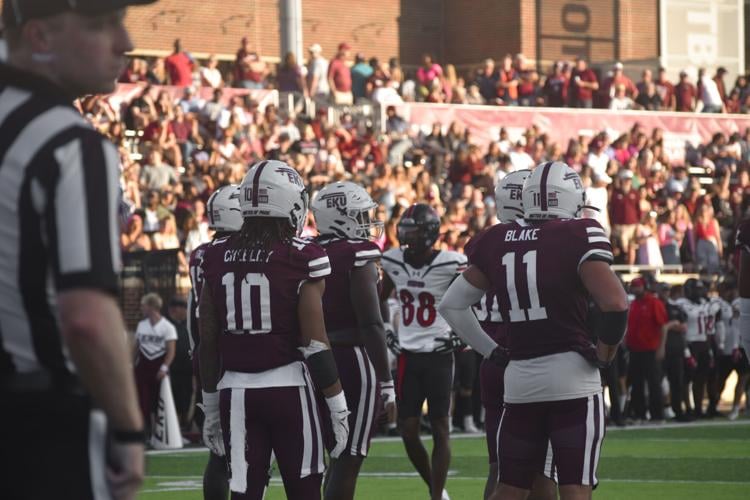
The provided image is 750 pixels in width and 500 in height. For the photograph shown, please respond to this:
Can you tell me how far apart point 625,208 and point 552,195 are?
17.4 m

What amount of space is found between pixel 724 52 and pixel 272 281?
33.6 m

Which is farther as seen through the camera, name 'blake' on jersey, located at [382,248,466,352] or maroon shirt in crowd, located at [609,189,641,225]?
maroon shirt in crowd, located at [609,189,641,225]

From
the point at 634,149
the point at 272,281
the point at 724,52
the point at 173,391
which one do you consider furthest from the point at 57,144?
the point at 724,52

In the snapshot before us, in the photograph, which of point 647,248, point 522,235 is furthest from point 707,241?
point 522,235

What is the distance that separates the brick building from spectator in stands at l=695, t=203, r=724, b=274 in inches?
584

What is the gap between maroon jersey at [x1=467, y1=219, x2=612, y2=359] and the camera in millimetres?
6555

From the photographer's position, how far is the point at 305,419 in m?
6.25

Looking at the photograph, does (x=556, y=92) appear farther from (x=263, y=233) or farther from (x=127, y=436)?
(x=127, y=436)

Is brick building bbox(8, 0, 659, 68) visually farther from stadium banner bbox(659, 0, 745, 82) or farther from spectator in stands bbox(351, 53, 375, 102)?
spectator in stands bbox(351, 53, 375, 102)

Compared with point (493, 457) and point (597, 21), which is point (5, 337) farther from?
point (597, 21)

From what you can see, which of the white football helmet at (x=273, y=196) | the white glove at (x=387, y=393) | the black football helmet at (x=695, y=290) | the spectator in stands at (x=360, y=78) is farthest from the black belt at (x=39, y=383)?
the spectator in stands at (x=360, y=78)

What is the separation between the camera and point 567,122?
27219mm

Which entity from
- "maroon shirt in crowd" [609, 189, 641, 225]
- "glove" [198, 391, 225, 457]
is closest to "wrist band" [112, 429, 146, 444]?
"glove" [198, 391, 225, 457]

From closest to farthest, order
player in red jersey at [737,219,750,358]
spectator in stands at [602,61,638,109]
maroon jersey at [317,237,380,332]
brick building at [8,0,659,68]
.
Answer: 1. player in red jersey at [737,219,750,358]
2. maroon jersey at [317,237,380,332]
3. spectator in stands at [602,61,638,109]
4. brick building at [8,0,659,68]
